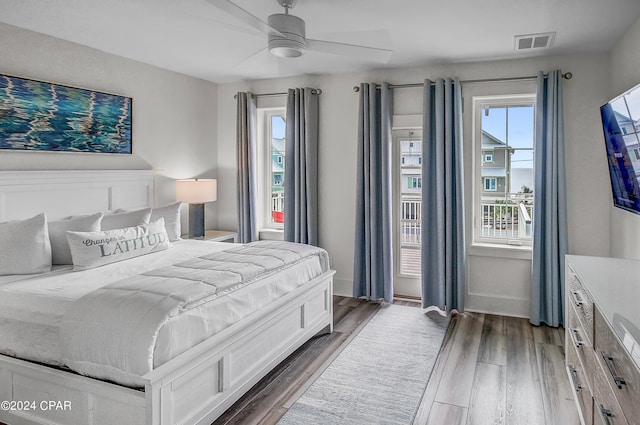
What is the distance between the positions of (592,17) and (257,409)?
3364mm

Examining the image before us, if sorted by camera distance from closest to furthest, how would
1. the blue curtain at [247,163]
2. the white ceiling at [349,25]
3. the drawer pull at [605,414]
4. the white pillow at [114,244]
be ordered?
1. the drawer pull at [605,414]
2. the white ceiling at [349,25]
3. the white pillow at [114,244]
4. the blue curtain at [247,163]

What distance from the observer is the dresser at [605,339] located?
1.45 m

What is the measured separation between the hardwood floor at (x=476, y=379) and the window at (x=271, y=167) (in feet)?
6.11

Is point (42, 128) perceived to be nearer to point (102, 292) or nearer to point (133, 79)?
point (133, 79)

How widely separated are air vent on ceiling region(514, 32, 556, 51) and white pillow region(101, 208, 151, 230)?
334 cm

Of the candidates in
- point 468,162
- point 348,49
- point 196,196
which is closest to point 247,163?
point 196,196

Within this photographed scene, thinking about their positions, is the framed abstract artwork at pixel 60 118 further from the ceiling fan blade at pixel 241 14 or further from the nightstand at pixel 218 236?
the ceiling fan blade at pixel 241 14

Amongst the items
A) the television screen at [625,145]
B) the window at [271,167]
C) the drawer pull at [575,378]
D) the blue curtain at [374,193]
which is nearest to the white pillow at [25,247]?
the window at [271,167]

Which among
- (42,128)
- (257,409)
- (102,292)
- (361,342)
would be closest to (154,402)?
(102,292)

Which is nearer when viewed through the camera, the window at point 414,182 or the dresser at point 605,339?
the dresser at point 605,339

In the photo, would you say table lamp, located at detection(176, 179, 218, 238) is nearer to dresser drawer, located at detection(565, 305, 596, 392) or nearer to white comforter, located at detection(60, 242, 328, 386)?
white comforter, located at detection(60, 242, 328, 386)

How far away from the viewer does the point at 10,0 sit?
9.37 feet

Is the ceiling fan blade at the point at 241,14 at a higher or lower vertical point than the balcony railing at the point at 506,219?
higher

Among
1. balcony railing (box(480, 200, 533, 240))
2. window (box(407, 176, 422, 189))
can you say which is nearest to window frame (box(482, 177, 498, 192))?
balcony railing (box(480, 200, 533, 240))
